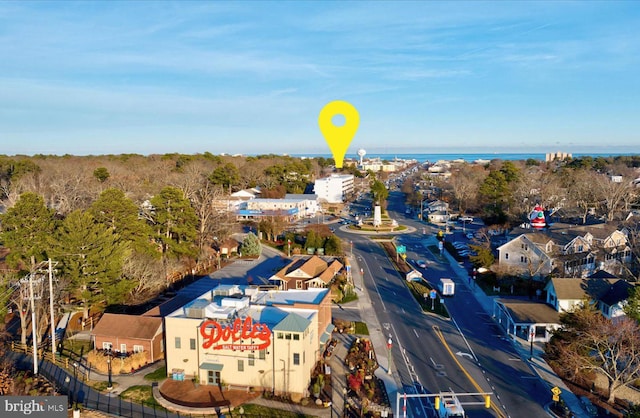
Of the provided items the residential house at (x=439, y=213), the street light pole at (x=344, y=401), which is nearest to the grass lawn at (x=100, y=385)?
the street light pole at (x=344, y=401)

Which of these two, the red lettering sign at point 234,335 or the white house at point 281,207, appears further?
the white house at point 281,207

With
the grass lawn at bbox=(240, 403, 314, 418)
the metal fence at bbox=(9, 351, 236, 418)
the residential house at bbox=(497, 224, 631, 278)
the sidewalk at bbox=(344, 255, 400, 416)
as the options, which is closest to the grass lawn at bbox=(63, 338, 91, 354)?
the metal fence at bbox=(9, 351, 236, 418)

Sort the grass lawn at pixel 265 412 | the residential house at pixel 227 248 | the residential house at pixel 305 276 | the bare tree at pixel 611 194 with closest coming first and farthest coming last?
the grass lawn at pixel 265 412, the residential house at pixel 305 276, the residential house at pixel 227 248, the bare tree at pixel 611 194

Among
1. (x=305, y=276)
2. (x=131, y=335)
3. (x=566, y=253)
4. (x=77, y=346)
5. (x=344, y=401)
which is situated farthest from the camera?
(x=566, y=253)

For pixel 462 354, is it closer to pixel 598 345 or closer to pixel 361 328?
pixel 361 328

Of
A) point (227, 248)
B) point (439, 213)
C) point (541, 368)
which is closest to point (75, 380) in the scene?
point (541, 368)

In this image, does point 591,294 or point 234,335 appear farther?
point 591,294

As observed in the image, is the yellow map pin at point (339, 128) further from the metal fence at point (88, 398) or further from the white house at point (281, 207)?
the white house at point (281, 207)
